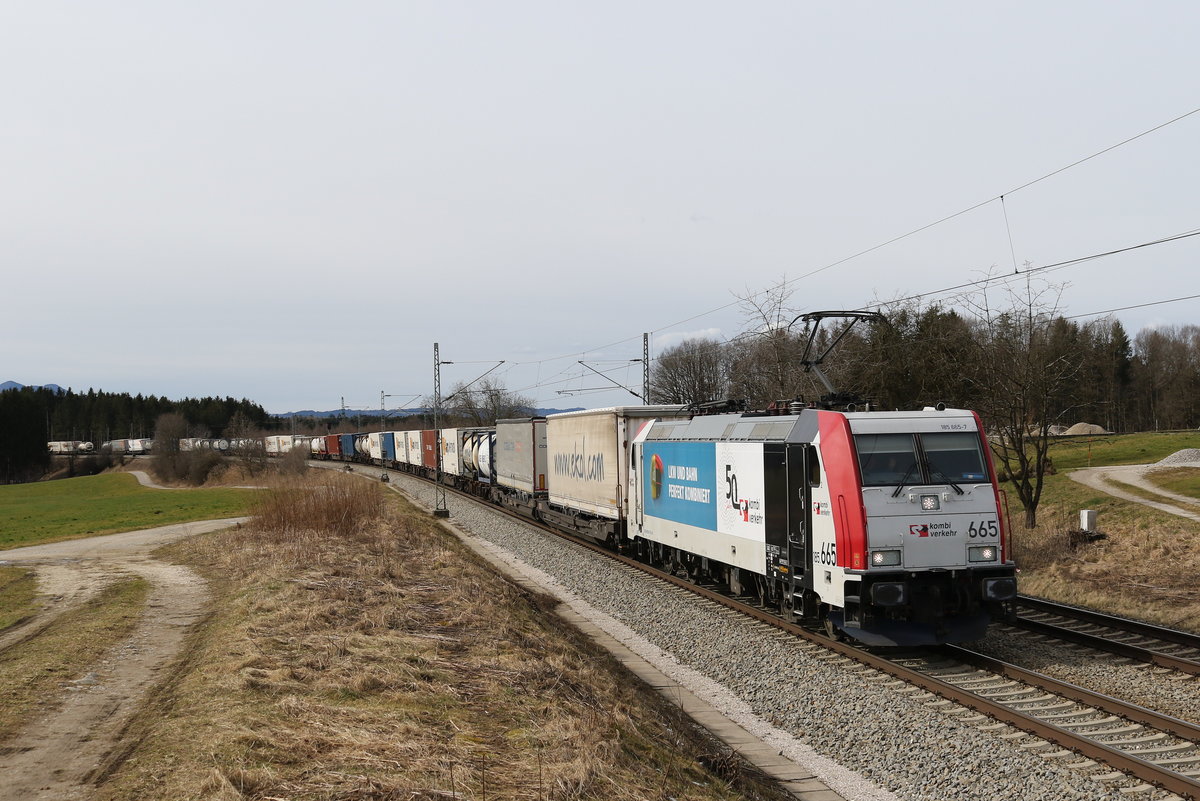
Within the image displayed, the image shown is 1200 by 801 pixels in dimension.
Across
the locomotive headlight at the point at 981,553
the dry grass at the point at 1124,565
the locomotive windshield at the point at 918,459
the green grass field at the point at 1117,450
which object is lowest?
the dry grass at the point at 1124,565

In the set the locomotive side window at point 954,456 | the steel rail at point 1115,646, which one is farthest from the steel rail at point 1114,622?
the locomotive side window at point 954,456

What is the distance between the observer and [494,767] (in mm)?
6938

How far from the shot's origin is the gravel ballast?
25.9 ft

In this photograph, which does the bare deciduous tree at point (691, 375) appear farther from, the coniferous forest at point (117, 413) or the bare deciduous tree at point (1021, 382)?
the coniferous forest at point (117, 413)

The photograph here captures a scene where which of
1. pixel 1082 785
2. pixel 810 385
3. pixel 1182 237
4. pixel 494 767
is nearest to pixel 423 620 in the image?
pixel 494 767

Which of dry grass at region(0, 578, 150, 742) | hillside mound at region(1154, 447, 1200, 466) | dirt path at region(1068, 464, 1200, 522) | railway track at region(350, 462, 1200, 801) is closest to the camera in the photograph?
railway track at region(350, 462, 1200, 801)

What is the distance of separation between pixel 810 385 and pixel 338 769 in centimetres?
2198

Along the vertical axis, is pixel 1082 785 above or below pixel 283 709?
below

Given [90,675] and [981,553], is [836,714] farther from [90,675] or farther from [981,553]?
[90,675]

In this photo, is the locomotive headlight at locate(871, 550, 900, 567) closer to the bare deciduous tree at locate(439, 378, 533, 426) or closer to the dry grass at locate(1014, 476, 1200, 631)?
the dry grass at locate(1014, 476, 1200, 631)

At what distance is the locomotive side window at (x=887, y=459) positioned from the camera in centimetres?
1173

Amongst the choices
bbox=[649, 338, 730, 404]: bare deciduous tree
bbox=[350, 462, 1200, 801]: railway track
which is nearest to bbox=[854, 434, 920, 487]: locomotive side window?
bbox=[350, 462, 1200, 801]: railway track

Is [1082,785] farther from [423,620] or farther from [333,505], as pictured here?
[333,505]

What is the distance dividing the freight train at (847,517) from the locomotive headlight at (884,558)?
13 mm
